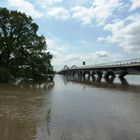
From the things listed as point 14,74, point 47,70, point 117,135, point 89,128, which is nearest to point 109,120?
point 89,128

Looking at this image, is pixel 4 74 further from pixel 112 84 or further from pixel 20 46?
pixel 112 84

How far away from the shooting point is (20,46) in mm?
49188

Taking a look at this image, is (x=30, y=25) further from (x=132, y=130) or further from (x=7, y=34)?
(x=132, y=130)

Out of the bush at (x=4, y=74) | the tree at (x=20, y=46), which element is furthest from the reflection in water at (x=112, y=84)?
the bush at (x=4, y=74)

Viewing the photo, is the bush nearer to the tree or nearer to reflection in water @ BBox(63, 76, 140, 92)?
the tree

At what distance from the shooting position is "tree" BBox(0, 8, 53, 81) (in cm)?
4803

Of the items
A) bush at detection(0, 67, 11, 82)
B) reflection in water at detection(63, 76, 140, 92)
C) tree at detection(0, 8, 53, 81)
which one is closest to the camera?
reflection in water at detection(63, 76, 140, 92)

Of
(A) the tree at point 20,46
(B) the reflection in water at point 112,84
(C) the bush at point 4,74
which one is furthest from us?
(A) the tree at point 20,46

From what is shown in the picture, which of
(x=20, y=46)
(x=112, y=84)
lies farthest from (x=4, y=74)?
(x=112, y=84)

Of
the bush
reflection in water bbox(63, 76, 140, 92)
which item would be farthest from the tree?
reflection in water bbox(63, 76, 140, 92)

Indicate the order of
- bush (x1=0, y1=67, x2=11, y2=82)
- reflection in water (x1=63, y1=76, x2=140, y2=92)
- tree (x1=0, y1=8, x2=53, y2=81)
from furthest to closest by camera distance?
1. tree (x1=0, y1=8, x2=53, y2=81)
2. bush (x1=0, y1=67, x2=11, y2=82)
3. reflection in water (x1=63, y1=76, x2=140, y2=92)

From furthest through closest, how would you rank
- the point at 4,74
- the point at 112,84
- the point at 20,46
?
the point at 112,84 < the point at 20,46 < the point at 4,74

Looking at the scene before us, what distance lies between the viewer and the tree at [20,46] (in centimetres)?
4803

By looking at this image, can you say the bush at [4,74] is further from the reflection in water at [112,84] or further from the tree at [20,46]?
the reflection in water at [112,84]
